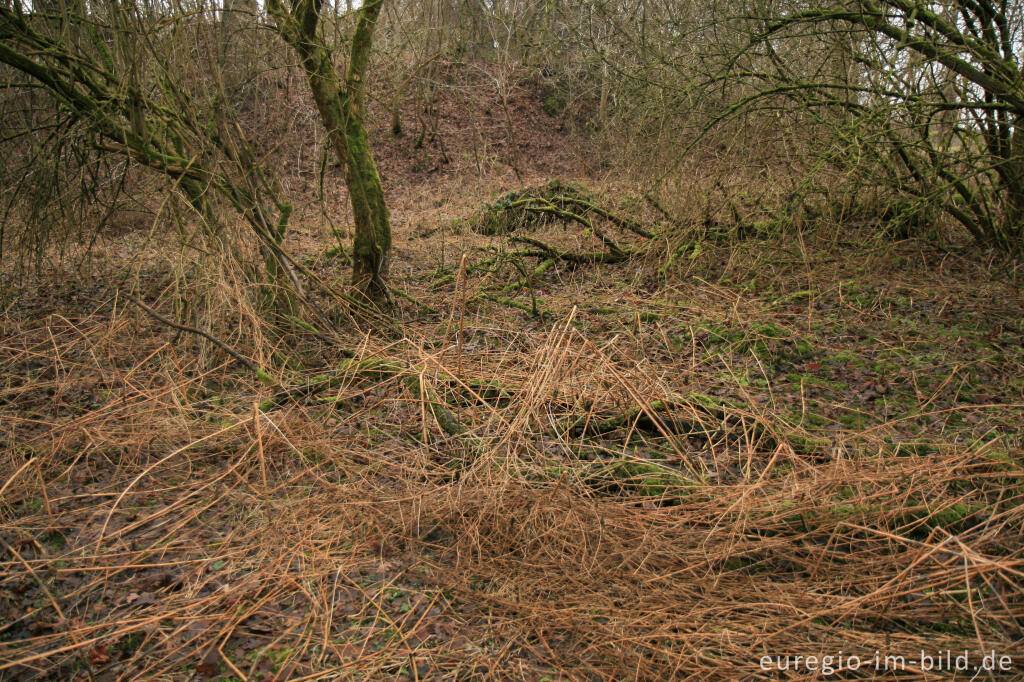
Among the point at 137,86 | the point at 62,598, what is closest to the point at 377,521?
the point at 62,598

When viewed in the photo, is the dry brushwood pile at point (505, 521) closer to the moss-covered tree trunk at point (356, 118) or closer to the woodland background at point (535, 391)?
the woodland background at point (535, 391)

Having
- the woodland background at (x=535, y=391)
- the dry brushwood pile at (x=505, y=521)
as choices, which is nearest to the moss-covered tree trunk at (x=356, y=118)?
the woodland background at (x=535, y=391)

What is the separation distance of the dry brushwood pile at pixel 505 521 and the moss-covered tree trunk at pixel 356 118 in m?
1.81

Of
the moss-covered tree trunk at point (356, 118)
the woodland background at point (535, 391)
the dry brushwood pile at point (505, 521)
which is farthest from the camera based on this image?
the moss-covered tree trunk at point (356, 118)

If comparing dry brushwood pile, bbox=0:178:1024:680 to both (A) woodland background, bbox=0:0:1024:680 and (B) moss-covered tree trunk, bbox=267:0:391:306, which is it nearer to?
(A) woodland background, bbox=0:0:1024:680

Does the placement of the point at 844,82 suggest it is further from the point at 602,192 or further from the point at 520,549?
the point at 520,549

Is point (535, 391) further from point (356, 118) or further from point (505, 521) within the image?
point (356, 118)

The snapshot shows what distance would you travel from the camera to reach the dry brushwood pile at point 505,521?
2670 millimetres

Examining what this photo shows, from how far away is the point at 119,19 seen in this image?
475cm

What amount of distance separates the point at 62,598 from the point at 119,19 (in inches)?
153

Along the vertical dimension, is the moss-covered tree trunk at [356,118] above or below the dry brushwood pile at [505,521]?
above

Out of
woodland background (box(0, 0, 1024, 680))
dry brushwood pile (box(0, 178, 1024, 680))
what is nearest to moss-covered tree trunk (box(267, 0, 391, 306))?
woodland background (box(0, 0, 1024, 680))

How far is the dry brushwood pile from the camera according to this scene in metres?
2.67

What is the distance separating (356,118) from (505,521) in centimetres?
499
